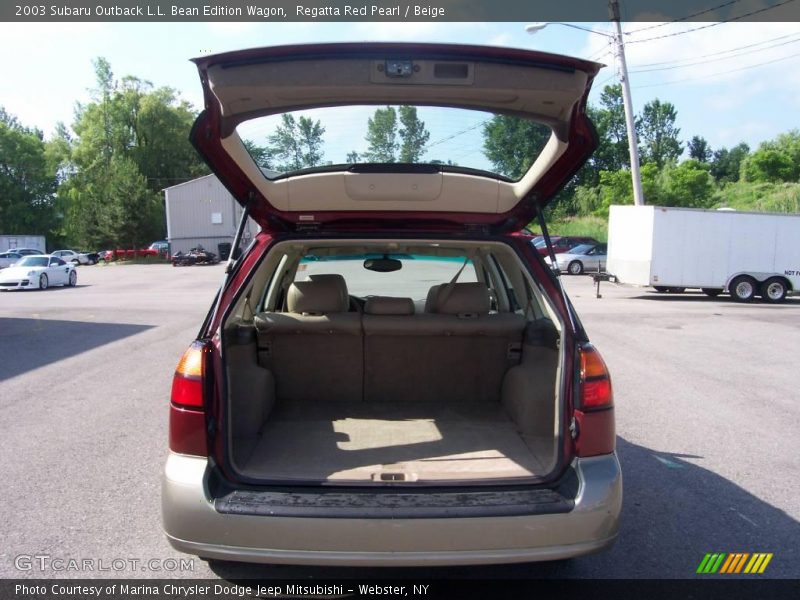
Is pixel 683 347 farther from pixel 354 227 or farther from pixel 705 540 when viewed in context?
pixel 354 227

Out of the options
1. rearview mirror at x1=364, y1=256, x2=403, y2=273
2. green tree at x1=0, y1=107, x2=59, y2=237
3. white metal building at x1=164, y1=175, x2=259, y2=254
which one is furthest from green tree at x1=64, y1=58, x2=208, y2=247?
rearview mirror at x1=364, y1=256, x2=403, y2=273

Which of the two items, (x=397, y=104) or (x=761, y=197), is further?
(x=761, y=197)

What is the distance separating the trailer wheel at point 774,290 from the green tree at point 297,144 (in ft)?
57.7

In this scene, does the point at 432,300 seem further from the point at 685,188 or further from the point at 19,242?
the point at 19,242

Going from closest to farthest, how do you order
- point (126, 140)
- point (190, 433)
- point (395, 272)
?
1. point (190, 433)
2. point (395, 272)
3. point (126, 140)

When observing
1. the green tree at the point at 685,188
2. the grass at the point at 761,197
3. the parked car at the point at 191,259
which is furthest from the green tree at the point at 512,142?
the parked car at the point at 191,259

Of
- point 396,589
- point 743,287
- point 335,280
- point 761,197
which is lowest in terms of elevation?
point 396,589

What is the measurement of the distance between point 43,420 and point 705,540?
5.56m

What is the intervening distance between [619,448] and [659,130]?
71.6 meters

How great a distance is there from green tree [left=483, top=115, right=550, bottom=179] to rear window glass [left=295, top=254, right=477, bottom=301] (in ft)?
6.72

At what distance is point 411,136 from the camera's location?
3211 millimetres

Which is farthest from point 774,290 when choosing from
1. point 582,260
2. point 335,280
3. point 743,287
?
point 335,280

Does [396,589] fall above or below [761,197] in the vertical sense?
below

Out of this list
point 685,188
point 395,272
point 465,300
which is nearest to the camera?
point 465,300
